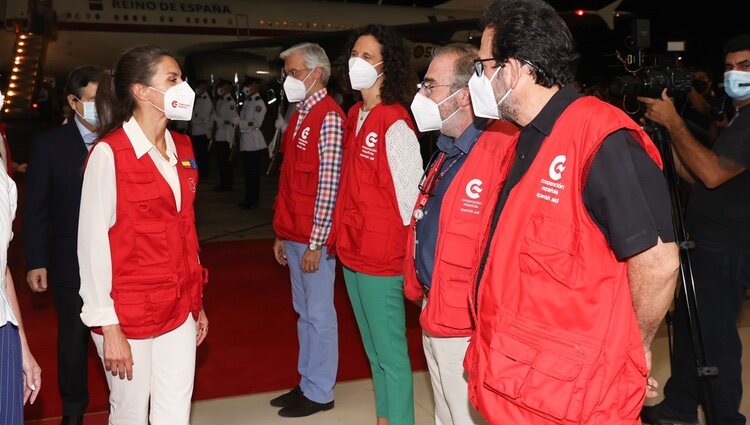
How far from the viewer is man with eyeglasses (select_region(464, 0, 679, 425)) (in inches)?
67.7

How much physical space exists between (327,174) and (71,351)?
58.6 inches

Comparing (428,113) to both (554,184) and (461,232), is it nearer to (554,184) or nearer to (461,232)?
(461,232)

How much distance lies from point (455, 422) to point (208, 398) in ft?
7.03

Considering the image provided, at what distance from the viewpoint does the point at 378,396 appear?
3701mm

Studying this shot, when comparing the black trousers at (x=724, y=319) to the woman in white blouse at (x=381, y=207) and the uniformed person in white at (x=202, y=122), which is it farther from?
the uniformed person in white at (x=202, y=122)

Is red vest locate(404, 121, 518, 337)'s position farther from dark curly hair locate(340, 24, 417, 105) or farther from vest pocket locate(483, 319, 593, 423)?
dark curly hair locate(340, 24, 417, 105)

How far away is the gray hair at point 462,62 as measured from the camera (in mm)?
2895

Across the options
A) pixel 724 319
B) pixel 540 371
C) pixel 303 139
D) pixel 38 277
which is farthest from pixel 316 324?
pixel 540 371

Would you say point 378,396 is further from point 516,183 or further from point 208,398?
point 516,183

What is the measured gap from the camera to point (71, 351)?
381 centimetres

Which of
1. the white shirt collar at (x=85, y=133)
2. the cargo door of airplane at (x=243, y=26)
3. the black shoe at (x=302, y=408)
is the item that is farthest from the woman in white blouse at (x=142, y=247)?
the cargo door of airplane at (x=243, y=26)

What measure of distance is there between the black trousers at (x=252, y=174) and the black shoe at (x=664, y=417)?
800cm

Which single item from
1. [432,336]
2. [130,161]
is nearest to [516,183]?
[432,336]

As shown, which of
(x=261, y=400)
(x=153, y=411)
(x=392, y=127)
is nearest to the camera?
(x=153, y=411)
